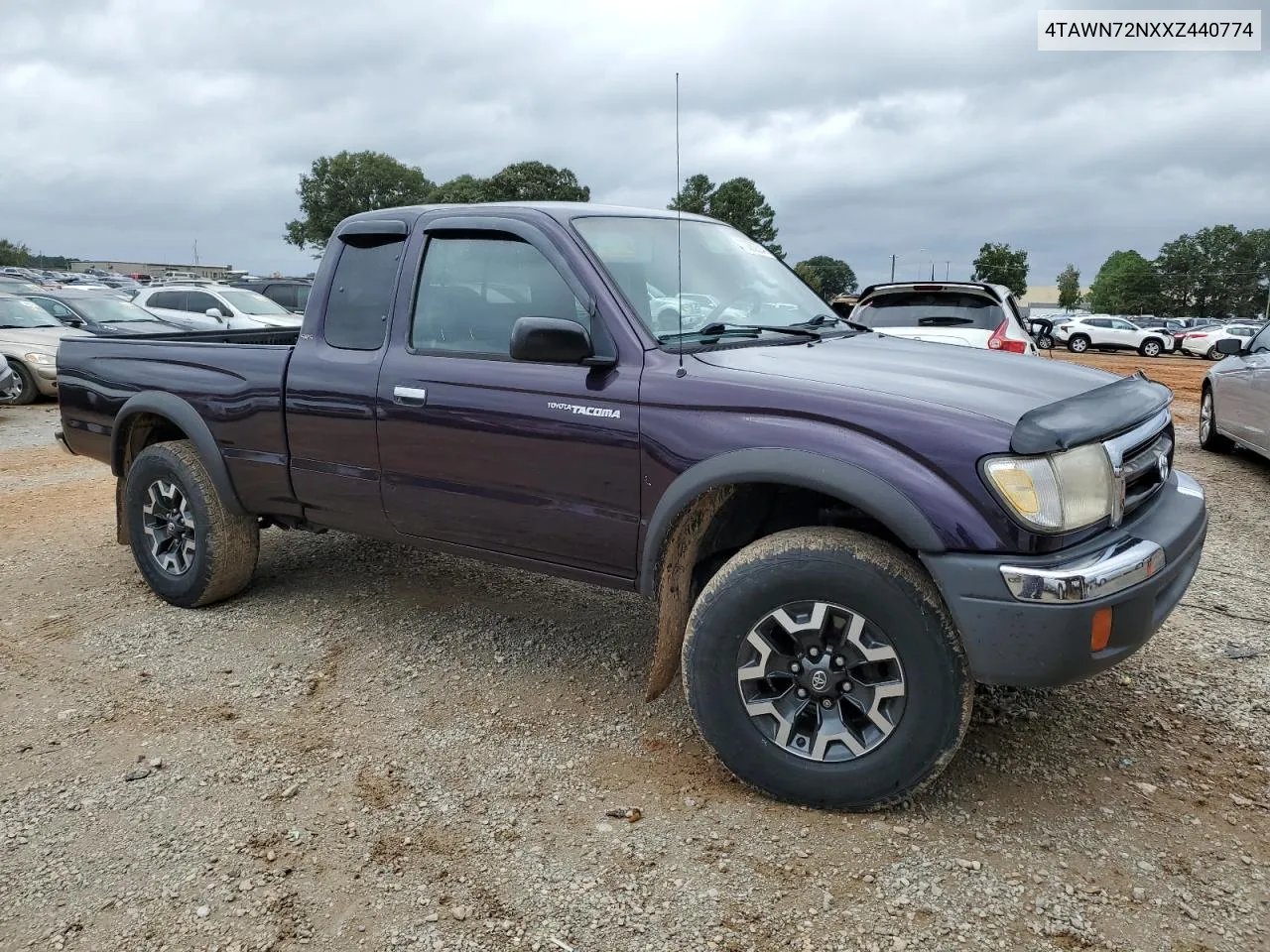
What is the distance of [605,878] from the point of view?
271 centimetres

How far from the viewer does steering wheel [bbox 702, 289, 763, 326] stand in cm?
373

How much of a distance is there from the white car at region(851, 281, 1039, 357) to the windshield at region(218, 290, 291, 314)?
11.1m

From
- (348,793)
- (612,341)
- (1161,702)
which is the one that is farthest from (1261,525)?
(348,793)

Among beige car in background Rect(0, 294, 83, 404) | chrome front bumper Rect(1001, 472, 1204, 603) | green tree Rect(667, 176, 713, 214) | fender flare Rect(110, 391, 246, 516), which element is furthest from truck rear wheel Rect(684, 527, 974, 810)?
green tree Rect(667, 176, 713, 214)

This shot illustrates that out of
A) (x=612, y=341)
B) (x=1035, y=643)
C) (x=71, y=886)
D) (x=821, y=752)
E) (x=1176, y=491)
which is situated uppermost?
(x=612, y=341)

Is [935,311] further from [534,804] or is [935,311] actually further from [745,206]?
[745,206]

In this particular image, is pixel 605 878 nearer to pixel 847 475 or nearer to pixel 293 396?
pixel 847 475

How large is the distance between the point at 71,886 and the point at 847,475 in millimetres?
2489

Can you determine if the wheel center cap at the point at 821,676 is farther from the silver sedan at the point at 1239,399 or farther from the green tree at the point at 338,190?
the green tree at the point at 338,190

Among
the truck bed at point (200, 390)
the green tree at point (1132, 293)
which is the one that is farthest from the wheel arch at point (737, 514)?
the green tree at point (1132, 293)

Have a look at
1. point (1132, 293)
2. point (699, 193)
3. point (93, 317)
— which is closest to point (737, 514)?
point (93, 317)

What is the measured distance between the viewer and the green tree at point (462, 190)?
226 ft

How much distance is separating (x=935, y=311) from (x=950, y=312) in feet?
0.43

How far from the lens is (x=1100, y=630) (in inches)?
104
